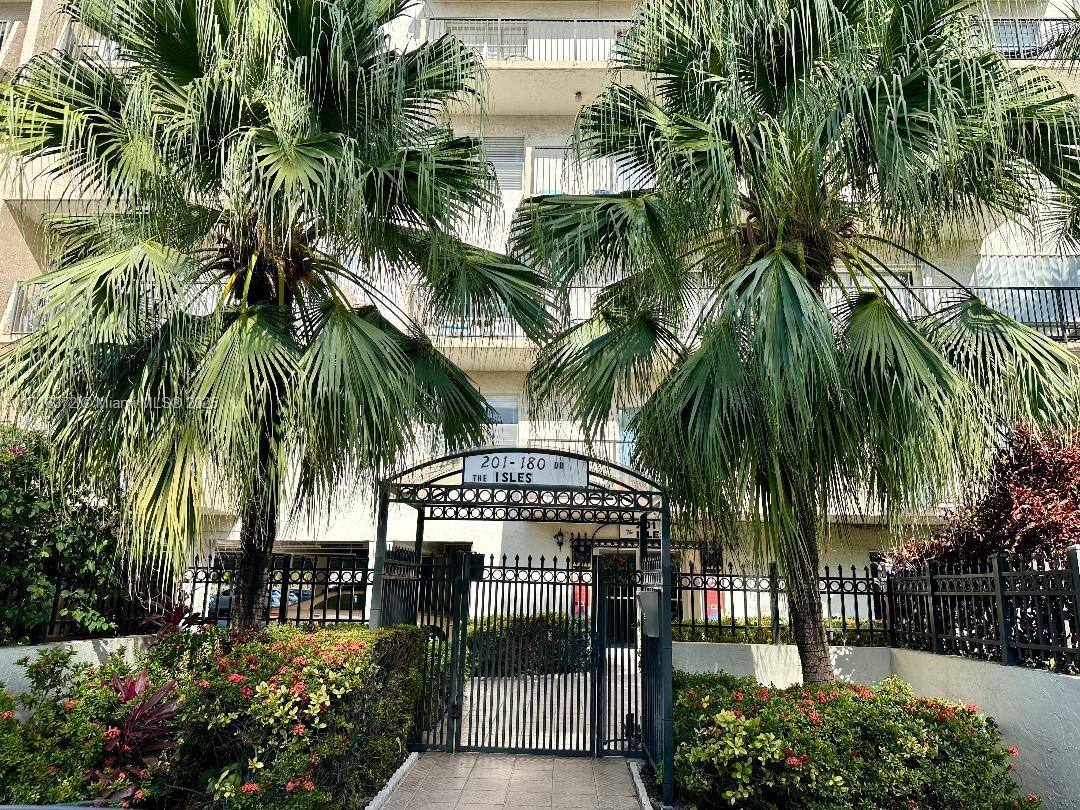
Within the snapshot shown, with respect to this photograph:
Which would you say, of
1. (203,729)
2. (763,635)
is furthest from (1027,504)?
(203,729)

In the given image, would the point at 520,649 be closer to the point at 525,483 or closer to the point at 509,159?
the point at 525,483

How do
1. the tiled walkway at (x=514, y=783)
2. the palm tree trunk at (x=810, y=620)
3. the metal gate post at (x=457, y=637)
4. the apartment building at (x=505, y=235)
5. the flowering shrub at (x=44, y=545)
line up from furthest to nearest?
the apartment building at (x=505, y=235) → the metal gate post at (x=457, y=637) → the tiled walkway at (x=514, y=783) → the palm tree trunk at (x=810, y=620) → the flowering shrub at (x=44, y=545)

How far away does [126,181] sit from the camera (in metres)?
5.50

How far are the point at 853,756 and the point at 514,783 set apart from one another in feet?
10.6

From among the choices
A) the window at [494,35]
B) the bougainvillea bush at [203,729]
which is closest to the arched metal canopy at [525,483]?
the bougainvillea bush at [203,729]

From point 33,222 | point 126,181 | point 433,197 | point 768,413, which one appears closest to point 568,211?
point 433,197

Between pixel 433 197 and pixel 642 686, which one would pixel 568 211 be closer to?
pixel 433 197

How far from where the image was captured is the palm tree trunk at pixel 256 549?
237 inches

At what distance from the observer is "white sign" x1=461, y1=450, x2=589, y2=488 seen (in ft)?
25.8

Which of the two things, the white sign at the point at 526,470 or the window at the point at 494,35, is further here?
the window at the point at 494,35

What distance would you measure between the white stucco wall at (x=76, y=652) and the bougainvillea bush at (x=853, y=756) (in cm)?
507

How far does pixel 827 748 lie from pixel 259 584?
4.90 meters

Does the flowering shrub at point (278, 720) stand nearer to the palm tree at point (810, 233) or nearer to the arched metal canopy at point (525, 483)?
the arched metal canopy at point (525, 483)

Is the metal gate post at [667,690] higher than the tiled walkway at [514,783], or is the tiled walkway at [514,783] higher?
the metal gate post at [667,690]
